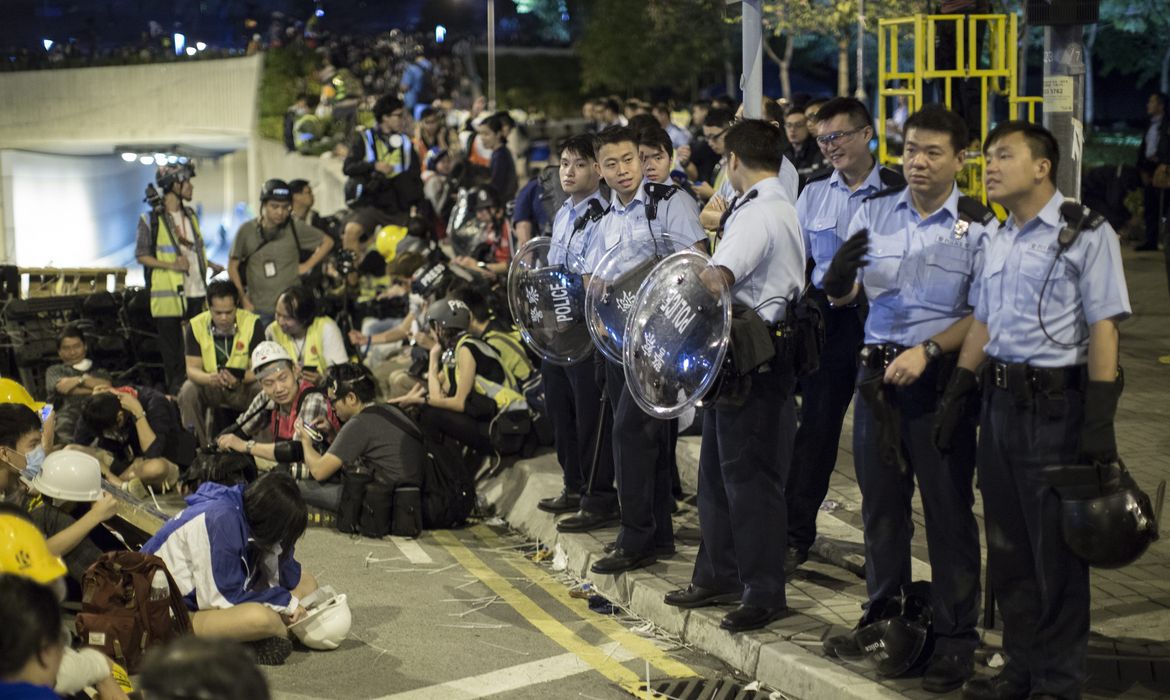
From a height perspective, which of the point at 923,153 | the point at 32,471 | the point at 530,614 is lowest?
the point at 530,614

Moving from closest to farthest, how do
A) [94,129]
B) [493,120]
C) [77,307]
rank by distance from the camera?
[77,307]
[493,120]
[94,129]

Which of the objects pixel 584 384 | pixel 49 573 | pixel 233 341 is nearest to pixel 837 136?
pixel 584 384

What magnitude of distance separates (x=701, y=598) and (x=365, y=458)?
10.0 ft

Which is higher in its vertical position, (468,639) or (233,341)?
(233,341)

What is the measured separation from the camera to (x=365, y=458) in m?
9.25

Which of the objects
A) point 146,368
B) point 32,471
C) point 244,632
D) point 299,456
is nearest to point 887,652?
point 244,632

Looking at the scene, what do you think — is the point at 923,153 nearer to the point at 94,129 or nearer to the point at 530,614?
the point at 530,614

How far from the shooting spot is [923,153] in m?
5.77

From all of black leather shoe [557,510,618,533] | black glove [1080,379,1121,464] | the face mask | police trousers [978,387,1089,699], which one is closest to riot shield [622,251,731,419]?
police trousers [978,387,1089,699]

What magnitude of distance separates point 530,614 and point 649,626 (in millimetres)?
637

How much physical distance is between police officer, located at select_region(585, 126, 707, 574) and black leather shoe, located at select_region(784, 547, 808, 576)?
0.71 metres

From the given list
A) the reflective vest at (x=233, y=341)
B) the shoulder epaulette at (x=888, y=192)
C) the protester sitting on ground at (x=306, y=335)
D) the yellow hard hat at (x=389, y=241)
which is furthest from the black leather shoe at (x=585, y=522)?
the yellow hard hat at (x=389, y=241)

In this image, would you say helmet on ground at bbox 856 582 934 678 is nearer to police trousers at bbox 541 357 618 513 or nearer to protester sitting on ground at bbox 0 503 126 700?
police trousers at bbox 541 357 618 513

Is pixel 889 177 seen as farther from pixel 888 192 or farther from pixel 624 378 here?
pixel 624 378
